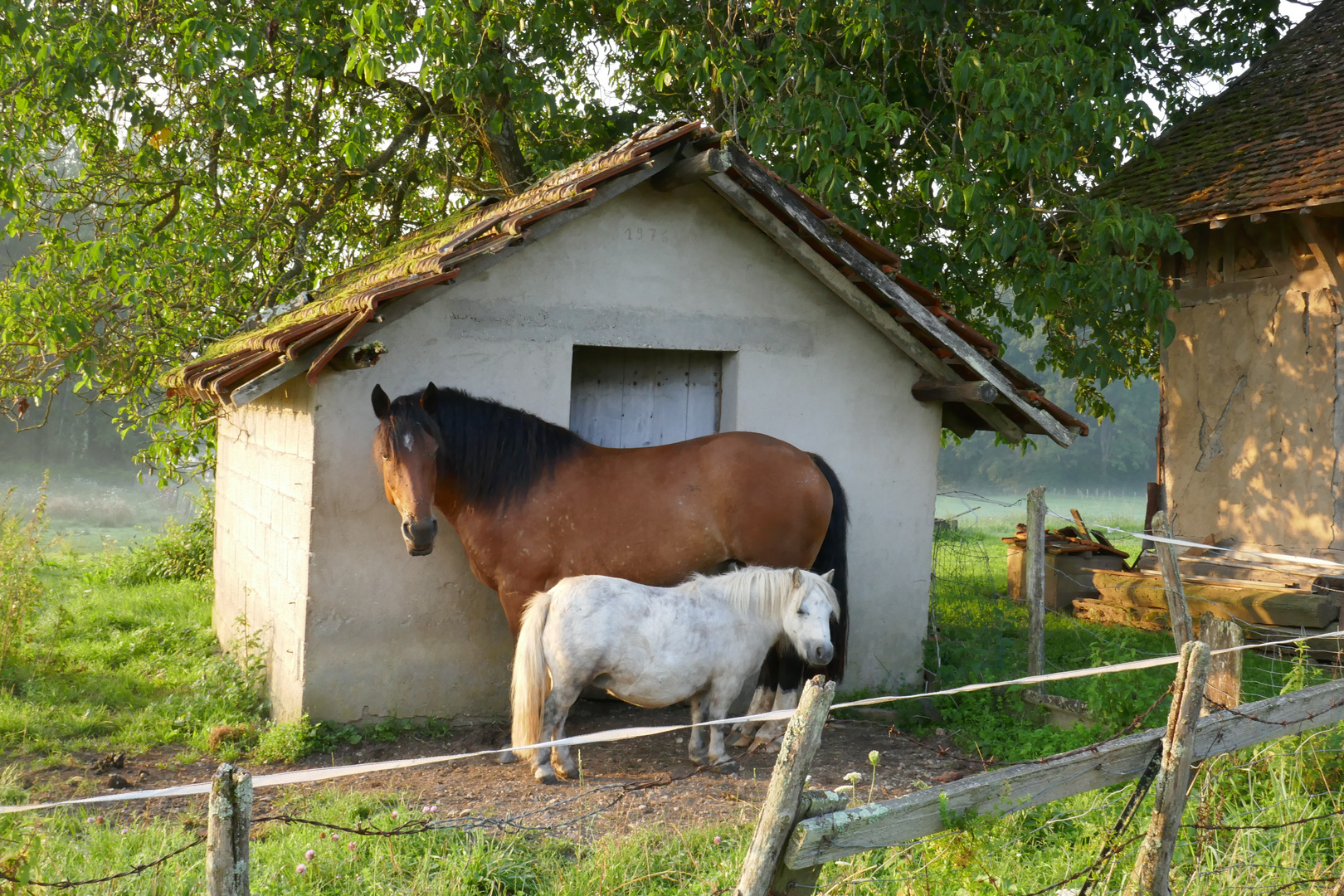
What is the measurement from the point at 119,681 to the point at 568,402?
396 cm

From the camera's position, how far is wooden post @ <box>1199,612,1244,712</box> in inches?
176

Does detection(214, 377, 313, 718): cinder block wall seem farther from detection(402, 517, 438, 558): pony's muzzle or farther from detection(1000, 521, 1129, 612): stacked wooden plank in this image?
detection(1000, 521, 1129, 612): stacked wooden plank

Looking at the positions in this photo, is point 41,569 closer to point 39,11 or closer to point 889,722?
point 39,11

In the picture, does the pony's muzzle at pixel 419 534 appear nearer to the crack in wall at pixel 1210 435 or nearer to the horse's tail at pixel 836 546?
the horse's tail at pixel 836 546

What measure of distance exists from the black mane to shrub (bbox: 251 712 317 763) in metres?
1.61

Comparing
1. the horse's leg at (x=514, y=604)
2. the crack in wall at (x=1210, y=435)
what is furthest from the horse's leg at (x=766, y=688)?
the crack in wall at (x=1210, y=435)

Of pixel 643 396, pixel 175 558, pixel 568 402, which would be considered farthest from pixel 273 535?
pixel 175 558

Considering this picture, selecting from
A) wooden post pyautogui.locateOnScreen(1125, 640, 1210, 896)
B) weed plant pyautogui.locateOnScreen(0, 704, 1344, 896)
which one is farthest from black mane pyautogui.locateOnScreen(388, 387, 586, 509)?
wooden post pyautogui.locateOnScreen(1125, 640, 1210, 896)

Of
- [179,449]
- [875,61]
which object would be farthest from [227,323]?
[875,61]

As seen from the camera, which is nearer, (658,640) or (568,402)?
(658,640)

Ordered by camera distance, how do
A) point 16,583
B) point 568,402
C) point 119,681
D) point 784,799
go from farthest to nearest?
point 16,583 → point 119,681 → point 568,402 → point 784,799

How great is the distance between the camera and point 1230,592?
914cm

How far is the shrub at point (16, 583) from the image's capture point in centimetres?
770

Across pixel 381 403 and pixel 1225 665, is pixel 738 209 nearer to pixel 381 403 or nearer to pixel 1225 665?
pixel 381 403
